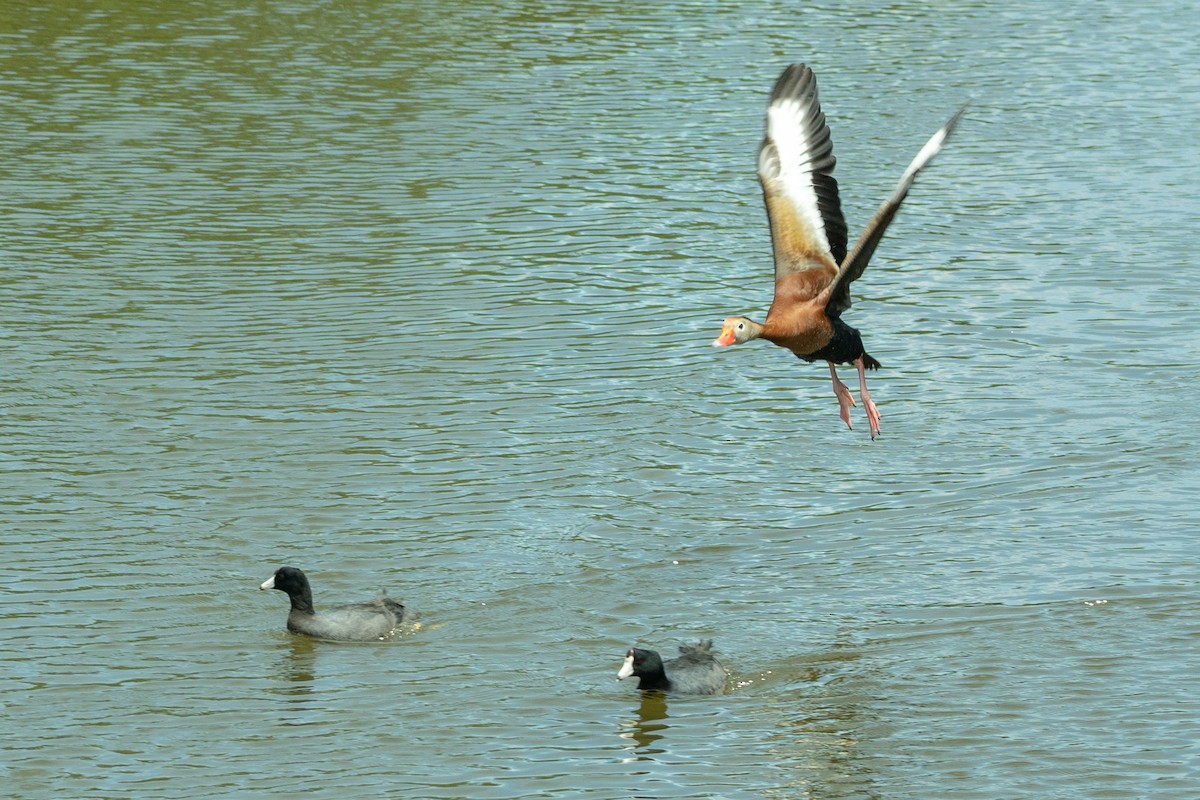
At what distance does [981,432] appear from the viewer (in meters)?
15.8

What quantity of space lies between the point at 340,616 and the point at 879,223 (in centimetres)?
425

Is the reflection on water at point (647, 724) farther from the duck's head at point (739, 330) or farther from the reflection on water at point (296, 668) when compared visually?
the duck's head at point (739, 330)

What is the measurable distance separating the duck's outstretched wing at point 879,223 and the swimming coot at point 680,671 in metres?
2.19

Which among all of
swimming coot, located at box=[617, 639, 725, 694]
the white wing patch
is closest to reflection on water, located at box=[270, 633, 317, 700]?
swimming coot, located at box=[617, 639, 725, 694]

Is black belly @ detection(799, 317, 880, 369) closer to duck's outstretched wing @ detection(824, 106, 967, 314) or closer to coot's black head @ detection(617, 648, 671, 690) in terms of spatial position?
duck's outstretched wing @ detection(824, 106, 967, 314)

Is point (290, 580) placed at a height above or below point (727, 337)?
below

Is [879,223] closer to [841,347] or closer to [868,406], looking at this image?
[841,347]

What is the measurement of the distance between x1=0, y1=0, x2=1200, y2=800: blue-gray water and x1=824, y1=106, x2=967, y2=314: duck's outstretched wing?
234 cm

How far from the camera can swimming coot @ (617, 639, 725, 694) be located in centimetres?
1098

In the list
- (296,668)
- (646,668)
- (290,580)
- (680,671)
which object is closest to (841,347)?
(680,671)

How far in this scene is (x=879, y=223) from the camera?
10250mm

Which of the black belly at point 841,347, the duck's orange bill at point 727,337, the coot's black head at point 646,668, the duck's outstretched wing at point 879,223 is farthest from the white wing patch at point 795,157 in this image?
the coot's black head at point 646,668

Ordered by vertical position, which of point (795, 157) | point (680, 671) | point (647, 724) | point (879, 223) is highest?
point (879, 223)

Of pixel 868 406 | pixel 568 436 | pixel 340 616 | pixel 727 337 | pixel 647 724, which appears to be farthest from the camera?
pixel 568 436
